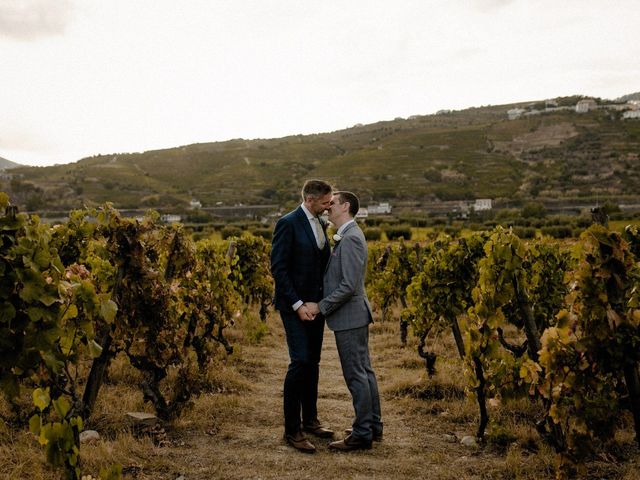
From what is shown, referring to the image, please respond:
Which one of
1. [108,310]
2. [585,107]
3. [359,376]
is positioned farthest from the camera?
[585,107]

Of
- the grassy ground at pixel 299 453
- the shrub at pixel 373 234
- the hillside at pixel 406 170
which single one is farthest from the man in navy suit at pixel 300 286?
the hillside at pixel 406 170

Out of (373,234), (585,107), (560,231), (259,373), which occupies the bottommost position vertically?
(259,373)

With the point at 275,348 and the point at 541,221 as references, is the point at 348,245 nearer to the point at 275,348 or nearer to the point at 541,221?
the point at 275,348

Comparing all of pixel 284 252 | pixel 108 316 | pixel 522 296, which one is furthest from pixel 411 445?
pixel 108 316

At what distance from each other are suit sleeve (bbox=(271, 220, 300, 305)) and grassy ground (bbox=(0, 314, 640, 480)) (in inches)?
54.0

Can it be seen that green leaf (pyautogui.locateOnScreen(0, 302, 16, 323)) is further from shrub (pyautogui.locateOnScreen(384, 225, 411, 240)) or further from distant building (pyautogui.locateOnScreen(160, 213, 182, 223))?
distant building (pyautogui.locateOnScreen(160, 213, 182, 223))

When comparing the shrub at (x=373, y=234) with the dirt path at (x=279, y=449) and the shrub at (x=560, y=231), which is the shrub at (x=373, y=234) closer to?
the shrub at (x=560, y=231)

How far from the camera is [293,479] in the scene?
401cm

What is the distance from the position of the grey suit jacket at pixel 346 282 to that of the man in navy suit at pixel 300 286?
0.16m

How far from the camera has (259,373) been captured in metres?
7.76

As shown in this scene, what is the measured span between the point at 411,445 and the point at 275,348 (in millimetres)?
5364

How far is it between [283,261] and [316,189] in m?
0.73

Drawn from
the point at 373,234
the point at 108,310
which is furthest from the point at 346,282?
the point at 373,234

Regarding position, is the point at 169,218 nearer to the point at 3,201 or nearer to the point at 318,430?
the point at 318,430
